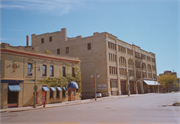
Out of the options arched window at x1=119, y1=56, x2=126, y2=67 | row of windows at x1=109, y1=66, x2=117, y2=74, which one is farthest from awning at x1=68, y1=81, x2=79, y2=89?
arched window at x1=119, y1=56, x2=126, y2=67

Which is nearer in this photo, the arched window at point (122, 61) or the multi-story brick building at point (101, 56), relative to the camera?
the multi-story brick building at point (101, 56)

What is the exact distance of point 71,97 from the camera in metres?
37.2

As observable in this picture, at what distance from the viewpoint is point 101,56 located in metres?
52.2

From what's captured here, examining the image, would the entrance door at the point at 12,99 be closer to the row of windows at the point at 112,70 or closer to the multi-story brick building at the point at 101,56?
the multi-story brick building at the point at 101,56

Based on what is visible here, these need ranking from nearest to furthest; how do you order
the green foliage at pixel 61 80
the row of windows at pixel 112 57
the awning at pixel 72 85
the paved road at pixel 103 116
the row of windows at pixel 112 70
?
the paved road at pixel 103 116 < the green foliage at pixel 61 80 < the awning at pixel 72 85 < the row of windows at pixel 112 70 < the row of windows at pixel 112 57

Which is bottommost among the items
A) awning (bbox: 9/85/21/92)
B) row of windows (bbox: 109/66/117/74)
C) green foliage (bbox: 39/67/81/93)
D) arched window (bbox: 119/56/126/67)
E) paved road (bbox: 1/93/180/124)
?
paved road (bbox: 1/93/180/124)

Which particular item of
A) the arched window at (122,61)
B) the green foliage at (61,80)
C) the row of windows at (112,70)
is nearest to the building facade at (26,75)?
the green foliage at (61,80)

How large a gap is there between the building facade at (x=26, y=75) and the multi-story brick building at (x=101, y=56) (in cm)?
1765

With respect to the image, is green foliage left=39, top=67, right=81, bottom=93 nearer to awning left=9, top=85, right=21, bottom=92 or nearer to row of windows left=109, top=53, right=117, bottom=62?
awning left=9, top=85, right=21, bottom=92

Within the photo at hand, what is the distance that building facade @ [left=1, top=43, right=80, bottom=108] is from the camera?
26500 mm

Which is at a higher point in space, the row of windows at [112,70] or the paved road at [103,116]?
the row of windows at [112,70]

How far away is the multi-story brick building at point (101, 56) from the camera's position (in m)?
51.9

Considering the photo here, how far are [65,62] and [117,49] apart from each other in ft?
81.2

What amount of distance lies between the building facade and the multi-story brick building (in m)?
17.6
